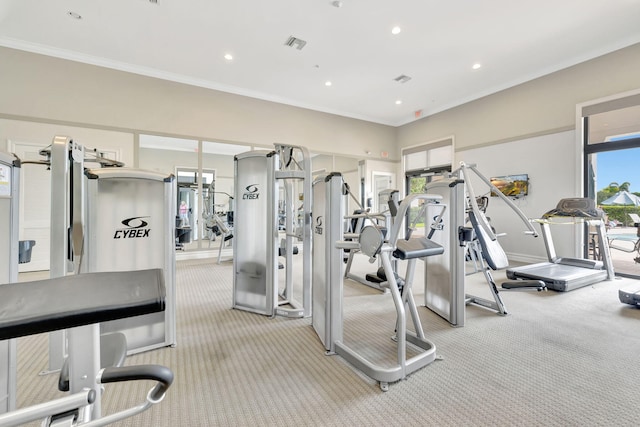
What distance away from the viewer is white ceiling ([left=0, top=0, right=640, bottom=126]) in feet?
12.1

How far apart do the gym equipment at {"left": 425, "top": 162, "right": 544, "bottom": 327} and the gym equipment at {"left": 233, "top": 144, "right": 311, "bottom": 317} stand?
1.31 meters

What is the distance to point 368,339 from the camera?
93.0 inches

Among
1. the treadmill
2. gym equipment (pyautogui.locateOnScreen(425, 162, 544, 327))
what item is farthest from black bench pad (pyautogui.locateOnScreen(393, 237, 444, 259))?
the treadmill

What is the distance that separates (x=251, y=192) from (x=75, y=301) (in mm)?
2234

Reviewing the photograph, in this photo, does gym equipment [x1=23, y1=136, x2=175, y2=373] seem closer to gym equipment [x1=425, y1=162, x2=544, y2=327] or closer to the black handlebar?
the black handlebar

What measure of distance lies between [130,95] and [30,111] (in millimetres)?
1444

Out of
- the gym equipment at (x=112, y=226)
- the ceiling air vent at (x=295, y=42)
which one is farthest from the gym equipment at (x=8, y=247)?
the ceiling air vent at (x=295, y=42)

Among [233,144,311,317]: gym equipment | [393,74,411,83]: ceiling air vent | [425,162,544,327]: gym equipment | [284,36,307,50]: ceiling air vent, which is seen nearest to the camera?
[425,162,544,327]: gym equipment

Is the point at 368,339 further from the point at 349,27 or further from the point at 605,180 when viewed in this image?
the point at 605,180

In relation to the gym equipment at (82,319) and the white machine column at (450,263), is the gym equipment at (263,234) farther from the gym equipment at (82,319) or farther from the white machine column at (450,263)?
the gym equipment at (82,319)

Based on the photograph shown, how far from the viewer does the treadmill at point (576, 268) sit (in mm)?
3729

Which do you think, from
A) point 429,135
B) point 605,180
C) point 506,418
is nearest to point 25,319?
point 506,418

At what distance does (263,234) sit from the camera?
294 cm

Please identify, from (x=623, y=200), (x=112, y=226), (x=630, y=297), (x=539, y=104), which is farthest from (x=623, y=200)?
(x=112, y=226)
